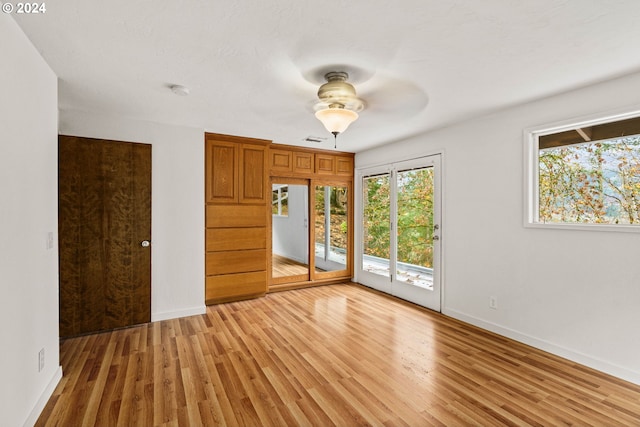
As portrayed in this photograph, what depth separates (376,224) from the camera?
5.23m

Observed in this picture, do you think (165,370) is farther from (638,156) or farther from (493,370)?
(638,156)

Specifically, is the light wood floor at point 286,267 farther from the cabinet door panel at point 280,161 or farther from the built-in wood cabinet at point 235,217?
the cabinet door panel at point 280,161

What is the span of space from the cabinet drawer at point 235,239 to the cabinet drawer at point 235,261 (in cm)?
7

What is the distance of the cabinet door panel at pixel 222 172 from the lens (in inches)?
168

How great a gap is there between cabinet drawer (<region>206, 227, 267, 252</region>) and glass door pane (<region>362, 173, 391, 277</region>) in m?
1.87

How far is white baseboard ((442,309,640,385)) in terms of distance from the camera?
2.41m

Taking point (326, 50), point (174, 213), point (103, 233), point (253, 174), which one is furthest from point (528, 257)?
point (103, 233)

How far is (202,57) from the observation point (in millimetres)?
2158

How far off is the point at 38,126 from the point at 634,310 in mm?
4597

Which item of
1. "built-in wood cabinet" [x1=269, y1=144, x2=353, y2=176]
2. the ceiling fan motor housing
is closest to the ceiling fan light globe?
the ceiling fan motor housing

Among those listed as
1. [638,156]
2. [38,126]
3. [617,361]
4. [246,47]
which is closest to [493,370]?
[617,361]

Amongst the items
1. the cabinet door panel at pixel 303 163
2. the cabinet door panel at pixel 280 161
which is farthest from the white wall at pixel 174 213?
the cabinet door panel at pixel 303 163

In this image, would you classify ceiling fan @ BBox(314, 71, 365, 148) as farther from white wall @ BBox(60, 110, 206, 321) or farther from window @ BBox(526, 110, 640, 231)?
white wall @ BBox(60, 110, 206, 321)
